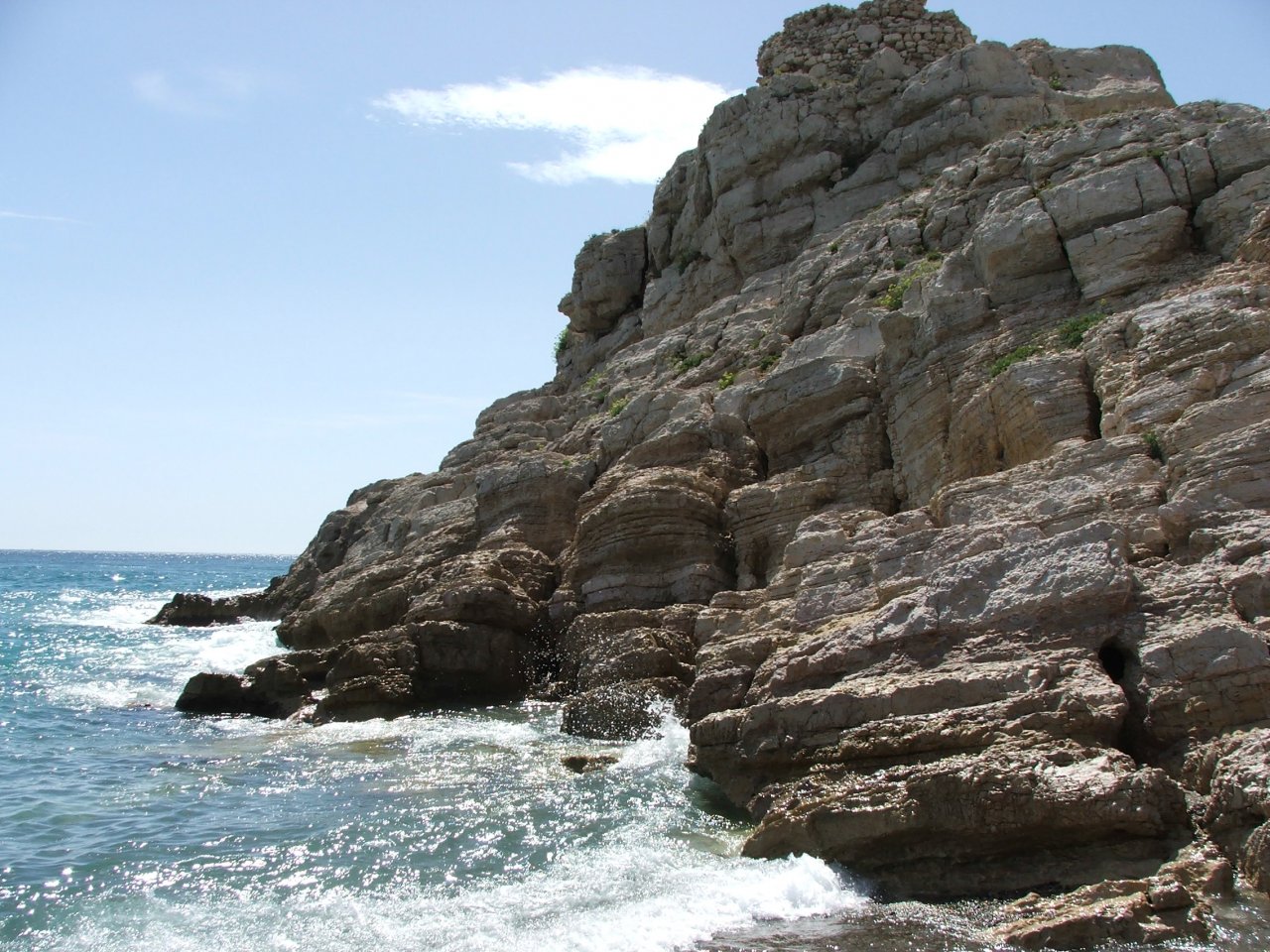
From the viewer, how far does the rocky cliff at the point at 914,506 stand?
383 inches

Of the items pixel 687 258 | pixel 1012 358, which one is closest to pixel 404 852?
pixel 1012 358

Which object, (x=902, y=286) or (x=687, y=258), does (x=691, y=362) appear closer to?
(x=902, y=286)

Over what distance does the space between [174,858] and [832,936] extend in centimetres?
789

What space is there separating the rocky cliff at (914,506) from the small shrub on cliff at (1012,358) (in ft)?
0.17

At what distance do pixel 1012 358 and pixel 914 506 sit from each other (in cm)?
313

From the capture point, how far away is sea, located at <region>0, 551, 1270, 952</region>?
9422mm

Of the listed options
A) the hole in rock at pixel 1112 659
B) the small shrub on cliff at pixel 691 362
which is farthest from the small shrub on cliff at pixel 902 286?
the hole in rock at pixel 1112 659

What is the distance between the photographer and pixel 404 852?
40.1 feet

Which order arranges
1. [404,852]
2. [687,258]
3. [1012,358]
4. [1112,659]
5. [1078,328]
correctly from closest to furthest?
[1112,659], [404,852], [1078,328], [1012,358], [687,258]

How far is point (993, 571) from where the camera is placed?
11.7 m

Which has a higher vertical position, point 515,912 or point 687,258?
point 687,258

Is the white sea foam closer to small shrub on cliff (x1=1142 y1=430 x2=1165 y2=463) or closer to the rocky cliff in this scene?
the rocky cliff

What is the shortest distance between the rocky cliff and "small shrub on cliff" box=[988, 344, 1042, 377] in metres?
0.05

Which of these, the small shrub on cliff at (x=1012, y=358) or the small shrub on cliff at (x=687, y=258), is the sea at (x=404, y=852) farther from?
the small shrub on cliff at (x=687, y=258)
